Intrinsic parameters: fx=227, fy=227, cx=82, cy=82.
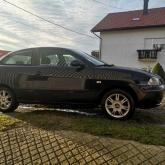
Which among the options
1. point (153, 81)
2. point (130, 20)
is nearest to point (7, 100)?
point (153, 81)

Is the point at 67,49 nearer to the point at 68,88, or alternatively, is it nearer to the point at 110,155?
the point at 68,88

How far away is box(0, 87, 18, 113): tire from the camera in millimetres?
5322

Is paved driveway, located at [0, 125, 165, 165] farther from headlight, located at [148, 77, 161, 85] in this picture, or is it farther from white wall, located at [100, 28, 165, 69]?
white wall, located at [100, 28, 165, 69]

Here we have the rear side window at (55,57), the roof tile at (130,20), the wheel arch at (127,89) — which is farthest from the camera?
the roof tile at (130,20)

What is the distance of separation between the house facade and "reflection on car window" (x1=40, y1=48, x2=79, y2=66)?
44.8 feet

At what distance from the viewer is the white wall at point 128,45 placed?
17969 mm

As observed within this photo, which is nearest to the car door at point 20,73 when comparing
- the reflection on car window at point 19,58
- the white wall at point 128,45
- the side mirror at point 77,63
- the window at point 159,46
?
the reflection on car window at point 19,58

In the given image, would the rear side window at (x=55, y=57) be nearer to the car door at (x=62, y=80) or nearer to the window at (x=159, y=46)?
the car door at (x=62, y=80)

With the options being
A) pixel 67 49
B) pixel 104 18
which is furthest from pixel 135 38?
pixel 67 49

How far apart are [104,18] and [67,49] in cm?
1834

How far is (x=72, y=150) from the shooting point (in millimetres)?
3152

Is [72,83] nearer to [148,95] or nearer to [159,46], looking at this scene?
[148,95]

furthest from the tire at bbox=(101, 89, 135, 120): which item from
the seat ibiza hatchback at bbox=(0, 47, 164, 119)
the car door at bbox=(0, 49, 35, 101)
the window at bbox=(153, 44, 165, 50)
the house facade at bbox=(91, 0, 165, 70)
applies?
the window at bbox=(153, 44, 165, 50)

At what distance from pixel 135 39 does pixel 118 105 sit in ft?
49.8
